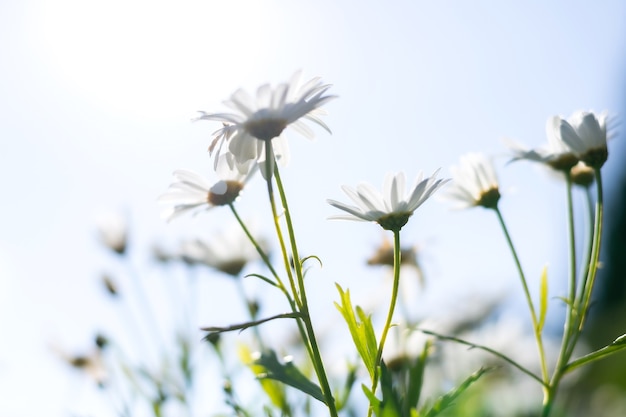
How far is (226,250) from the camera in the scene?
116cm

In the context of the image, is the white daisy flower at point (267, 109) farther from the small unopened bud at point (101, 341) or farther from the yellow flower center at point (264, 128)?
the small unopened bud at point (101, 341)

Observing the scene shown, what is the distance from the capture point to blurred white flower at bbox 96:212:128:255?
1.54 m

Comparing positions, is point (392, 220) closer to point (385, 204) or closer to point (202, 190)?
point (385, 204)

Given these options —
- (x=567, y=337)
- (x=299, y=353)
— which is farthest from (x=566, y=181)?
(x=299, y=353)

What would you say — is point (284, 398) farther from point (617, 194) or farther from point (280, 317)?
point (617, 194)

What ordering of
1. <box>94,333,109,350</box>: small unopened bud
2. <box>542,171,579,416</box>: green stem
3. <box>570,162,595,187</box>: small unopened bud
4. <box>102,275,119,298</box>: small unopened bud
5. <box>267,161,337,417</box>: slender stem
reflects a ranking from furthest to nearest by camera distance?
<box>102,275,119,298</box>: small unopened bud, <box>94,333,109,350</box>: small unopened bud, <box>570,162,595,187</box>: small unopened bud, <box>542,171,579,416</box>: green stem, <box>267,161,337,417</box>: slender stem

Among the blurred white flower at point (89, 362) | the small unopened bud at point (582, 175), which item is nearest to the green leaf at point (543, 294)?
the small unopened bud at point (582, 175)

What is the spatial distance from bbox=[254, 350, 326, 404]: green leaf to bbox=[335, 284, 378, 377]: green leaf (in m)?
0.05

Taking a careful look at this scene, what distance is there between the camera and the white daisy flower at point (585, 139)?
0.73 metres

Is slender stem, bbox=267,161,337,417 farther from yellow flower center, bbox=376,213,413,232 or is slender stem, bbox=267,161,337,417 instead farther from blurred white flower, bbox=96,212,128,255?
blurred white flower, bbox=96,212,128,255

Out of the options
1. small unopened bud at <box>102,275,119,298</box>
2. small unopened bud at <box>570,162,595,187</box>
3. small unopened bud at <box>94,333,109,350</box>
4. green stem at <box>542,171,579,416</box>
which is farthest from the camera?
small unopened bud at <box>102,275,119,298</box>

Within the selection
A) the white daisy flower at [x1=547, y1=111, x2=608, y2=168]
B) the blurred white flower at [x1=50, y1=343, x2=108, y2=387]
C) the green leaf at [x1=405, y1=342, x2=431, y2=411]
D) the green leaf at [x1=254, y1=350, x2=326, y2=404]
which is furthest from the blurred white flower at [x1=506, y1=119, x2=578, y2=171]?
the blurred white flower at [x1=50, y1=343, x2=108, y2=387]

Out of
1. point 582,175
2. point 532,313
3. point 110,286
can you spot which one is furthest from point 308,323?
point 110,286

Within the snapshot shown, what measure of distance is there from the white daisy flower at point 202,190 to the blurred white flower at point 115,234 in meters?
0.77
